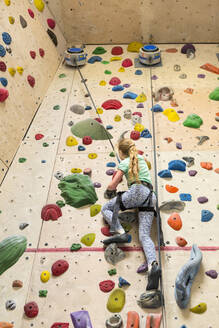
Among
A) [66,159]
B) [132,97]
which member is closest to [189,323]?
[66,159]

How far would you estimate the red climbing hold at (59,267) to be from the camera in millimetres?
2297

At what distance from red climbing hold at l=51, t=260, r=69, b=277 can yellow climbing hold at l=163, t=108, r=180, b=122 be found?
→ 1.75m

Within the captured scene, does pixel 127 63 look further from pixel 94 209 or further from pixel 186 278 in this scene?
pixel 186 278

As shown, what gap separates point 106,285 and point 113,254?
210mm

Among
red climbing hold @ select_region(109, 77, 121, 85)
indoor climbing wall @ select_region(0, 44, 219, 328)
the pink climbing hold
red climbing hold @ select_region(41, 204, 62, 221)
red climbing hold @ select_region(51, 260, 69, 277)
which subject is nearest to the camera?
indoor climbing wall @ select_region(0, 44, 219, 328)

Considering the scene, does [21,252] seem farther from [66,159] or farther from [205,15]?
[205,15]

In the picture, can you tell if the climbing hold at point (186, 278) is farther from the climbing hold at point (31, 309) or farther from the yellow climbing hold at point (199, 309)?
the climbing hold at point (31, 309)

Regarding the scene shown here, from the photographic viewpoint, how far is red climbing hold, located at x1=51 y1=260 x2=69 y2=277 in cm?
230

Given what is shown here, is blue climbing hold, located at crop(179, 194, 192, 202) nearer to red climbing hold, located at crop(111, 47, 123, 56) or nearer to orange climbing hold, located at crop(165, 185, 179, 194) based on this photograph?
orange climbing hold, located at crop(165, 185, 179, 194)

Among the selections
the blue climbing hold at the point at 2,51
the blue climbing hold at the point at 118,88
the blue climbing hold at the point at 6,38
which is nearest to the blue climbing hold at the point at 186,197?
the blue climbing hold at the point at 118,88

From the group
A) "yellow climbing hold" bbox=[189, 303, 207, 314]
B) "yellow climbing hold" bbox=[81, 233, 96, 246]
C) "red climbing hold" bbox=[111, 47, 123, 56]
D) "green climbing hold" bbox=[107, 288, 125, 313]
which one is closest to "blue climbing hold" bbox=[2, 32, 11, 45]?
"red climbing hold" bbox=[111, 47, 123, 56]

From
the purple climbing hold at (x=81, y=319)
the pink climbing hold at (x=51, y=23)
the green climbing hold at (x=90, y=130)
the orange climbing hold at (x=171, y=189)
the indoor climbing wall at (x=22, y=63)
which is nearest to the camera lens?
the purple climbing hold at (x=81, y=319)

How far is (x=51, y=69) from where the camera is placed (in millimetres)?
4215

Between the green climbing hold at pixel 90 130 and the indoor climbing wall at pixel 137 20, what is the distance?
1.72m
